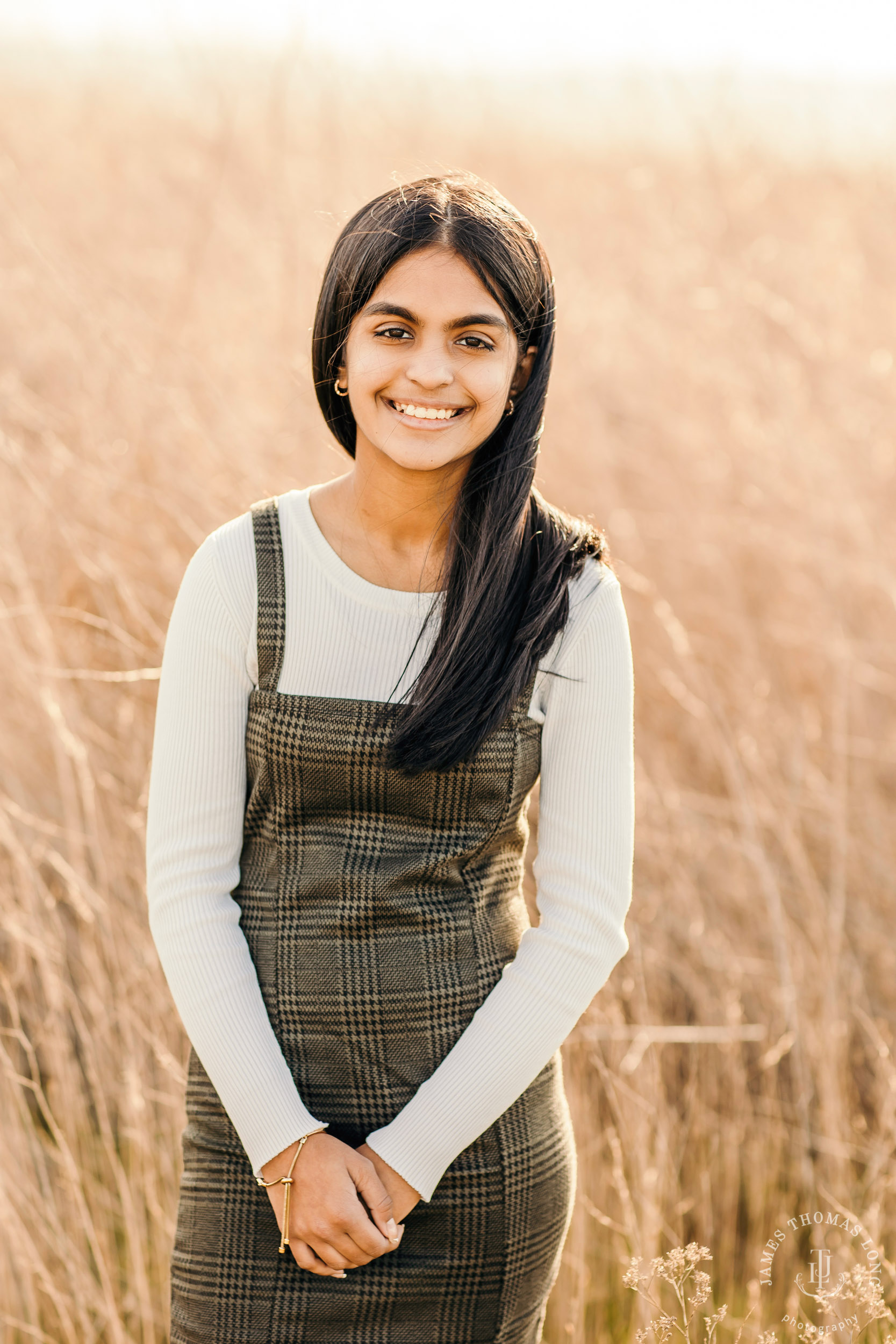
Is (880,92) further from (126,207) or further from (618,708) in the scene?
(618,708)

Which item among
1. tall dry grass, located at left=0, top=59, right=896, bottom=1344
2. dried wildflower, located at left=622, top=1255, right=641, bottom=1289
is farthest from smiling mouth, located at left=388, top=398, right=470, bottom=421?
dried wildflower, located at left=622, top=1255, right=641, bottom=1289

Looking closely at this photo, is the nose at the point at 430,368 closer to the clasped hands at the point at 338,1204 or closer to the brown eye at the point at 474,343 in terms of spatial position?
the brown eye at the point at 474,343

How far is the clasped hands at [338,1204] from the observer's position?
1151mm

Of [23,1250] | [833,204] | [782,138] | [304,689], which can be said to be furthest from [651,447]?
[23,1250]

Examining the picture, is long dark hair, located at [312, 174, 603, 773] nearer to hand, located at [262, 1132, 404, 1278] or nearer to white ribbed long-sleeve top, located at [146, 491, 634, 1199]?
white ribbed long-sleeve top, located at [146, 491, 634, 1199]

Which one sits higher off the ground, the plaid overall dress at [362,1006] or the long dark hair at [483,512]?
the long dark hair at [483,512]

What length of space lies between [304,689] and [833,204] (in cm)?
390

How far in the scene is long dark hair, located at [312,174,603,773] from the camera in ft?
3.98

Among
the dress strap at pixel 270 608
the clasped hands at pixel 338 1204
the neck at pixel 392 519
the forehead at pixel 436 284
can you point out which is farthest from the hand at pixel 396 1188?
the forehead at pixel 436 284

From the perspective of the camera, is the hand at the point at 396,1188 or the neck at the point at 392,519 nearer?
the hand at the point at 396,1188

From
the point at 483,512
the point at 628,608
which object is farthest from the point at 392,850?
the point at 628,608

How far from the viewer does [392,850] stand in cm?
123

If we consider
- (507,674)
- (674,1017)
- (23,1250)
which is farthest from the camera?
(674,1017)

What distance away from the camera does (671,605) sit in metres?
3.05
